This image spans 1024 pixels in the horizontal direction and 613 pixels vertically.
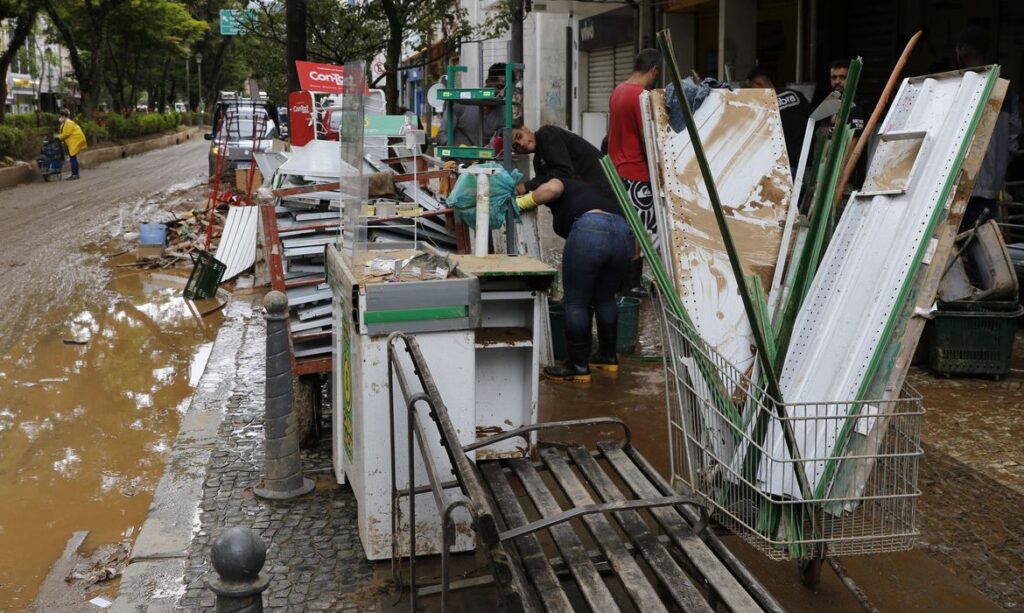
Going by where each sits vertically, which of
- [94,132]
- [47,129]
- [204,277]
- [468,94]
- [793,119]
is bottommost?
[204,277]

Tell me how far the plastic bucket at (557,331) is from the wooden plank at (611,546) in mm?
3264

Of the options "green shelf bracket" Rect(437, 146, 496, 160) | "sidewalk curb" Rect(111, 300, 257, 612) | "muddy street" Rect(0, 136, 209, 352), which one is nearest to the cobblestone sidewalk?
"sidewalk curb" Rect(111, 300, 257, 612)

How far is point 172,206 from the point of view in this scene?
19.2m

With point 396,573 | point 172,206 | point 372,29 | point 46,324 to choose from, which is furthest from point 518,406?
point 172,206

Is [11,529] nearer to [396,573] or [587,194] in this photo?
[396,573]

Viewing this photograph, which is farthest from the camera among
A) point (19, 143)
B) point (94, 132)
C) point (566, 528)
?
point (94, 132)

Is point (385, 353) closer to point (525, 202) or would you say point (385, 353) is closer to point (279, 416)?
point (279, 416)

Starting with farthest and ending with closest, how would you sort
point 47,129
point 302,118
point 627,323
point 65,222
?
point 47,129
point 65,222
point 302,118
point 627,323

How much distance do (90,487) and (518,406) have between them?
2447 mm

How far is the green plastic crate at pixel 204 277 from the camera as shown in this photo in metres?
10.5

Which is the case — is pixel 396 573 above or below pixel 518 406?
below

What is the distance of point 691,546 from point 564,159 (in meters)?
4.01

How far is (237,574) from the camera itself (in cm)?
278

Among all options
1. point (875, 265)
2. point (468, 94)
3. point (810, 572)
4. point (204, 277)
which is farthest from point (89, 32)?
point (810, 572)
